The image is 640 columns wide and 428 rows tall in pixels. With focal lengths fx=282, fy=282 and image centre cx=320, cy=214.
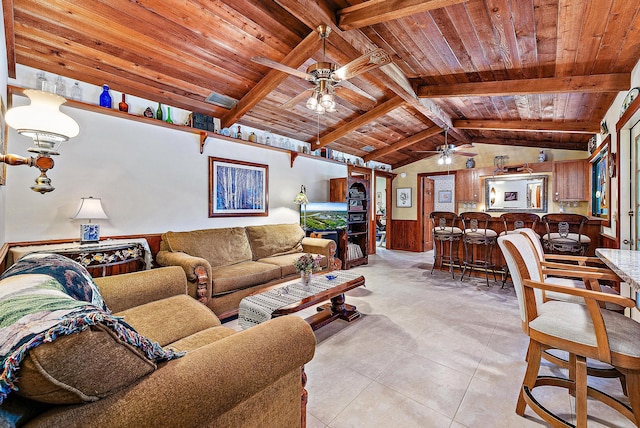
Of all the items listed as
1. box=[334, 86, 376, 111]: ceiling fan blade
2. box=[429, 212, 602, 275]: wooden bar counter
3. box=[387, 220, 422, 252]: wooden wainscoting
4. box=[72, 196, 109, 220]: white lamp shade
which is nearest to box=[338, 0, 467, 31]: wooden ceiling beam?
box=[334, 86, 376, 111]: ceiling fan blade

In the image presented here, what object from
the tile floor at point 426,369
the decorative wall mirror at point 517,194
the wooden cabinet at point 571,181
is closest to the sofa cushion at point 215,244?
the tile floor at point 426,369

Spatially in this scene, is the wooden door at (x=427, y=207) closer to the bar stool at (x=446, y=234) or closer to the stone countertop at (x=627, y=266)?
the bar stool at (x=446, y=234)

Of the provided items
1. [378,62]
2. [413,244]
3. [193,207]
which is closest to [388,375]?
[378,62]

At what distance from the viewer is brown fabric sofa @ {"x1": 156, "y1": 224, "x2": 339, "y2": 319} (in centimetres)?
288

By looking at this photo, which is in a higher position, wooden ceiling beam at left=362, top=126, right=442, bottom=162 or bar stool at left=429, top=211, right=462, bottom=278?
wooden ceiling beam at left=362, top=126, right=442, bottom=162

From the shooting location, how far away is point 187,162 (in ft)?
12.1

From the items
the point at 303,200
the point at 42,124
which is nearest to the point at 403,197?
the point at 303,200

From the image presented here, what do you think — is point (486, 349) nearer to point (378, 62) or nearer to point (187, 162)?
point (378, 62)

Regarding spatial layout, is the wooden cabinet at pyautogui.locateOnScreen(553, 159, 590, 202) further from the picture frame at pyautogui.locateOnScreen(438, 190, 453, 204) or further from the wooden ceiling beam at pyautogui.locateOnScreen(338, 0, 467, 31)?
the wooden ceiling beam at pyautogui.locateOnScreen(338, 0, 467, 31)

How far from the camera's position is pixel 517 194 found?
6.44 metres

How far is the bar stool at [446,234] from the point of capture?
4.97m

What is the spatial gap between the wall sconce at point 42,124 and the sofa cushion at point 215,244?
1.72 m

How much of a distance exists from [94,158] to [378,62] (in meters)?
2.95

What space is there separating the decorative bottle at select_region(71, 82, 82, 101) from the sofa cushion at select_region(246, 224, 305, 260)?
7.69ft
